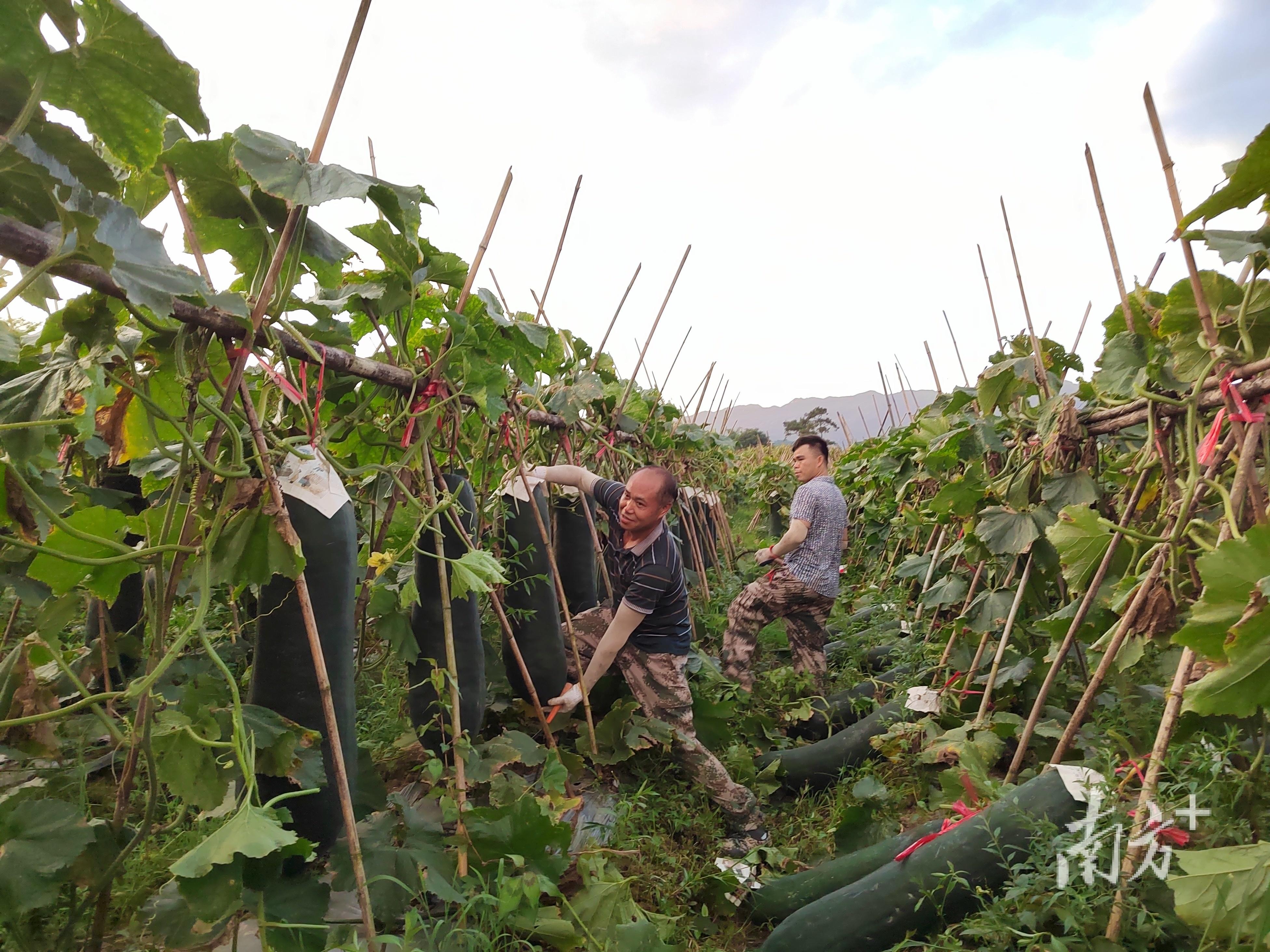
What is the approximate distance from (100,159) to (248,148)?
26 centimetres

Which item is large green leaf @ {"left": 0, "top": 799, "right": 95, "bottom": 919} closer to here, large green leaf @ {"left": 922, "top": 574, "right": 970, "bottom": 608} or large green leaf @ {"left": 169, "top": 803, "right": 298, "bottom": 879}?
large green leaf @ {"left": 169, "top": 803, "right": 298, "bottom": 879}

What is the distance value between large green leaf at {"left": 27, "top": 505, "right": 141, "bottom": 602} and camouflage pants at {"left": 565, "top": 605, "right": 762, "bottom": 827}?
6.49 ft

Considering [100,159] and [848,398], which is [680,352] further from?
[848,398]

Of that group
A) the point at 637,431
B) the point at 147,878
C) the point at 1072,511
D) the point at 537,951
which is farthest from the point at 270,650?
the point at 637,431

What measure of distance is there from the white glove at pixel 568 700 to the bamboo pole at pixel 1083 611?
150 cm

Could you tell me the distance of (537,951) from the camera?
1737 millimetres

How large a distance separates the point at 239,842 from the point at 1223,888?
1.60 metres

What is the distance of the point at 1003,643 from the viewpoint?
264 cm

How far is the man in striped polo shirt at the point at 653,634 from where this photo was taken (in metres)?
2.95

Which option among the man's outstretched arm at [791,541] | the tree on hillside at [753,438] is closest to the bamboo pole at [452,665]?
the man's outstretched arm at [791,541]

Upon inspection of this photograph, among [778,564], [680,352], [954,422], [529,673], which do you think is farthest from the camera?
[680,352]

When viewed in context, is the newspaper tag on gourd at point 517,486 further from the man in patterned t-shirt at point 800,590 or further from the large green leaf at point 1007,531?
the man in patterned t-shirt at point 800,590

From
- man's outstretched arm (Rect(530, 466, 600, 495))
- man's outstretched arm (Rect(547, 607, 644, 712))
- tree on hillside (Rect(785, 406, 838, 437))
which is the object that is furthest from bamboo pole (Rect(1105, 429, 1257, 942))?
tree on hillside (Rect(785, 406, 838, 437))

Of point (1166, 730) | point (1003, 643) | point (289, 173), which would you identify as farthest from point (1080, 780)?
point (289, 173)
